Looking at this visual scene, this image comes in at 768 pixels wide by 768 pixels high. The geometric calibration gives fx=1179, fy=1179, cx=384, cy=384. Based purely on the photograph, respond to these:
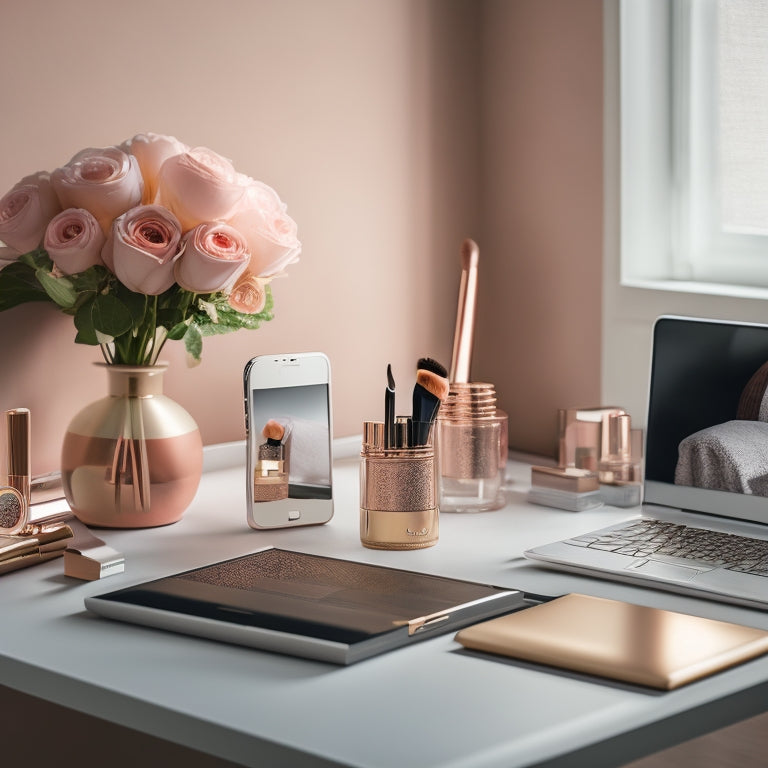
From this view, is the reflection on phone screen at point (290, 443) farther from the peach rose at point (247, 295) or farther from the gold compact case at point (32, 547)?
the gold compact case at point (32, 547)

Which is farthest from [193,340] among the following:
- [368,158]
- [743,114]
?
[743,114]

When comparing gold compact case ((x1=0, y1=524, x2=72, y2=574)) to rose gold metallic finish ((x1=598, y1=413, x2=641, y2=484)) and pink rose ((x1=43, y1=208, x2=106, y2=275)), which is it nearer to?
pink rose ((x1=43, y1=208, x2=106, y2=275))

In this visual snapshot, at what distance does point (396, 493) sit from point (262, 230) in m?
0.34

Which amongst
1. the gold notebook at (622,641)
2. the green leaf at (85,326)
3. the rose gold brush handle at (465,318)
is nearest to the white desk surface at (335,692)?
the gold notebook at (622,641)

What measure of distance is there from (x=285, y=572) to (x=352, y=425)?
732 millimetres

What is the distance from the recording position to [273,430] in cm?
137

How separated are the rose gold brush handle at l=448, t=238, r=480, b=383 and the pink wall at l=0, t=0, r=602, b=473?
0.17 m

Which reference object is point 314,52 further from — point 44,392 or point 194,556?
point 194,556

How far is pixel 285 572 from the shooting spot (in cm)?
113

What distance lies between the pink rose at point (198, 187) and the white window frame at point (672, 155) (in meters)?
0.68

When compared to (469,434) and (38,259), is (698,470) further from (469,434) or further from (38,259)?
(38,259)

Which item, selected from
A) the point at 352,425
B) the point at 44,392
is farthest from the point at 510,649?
the point at 352,425

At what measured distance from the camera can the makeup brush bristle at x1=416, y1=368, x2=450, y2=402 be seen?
4.24 feet

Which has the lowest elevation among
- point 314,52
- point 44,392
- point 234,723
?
point 234,723
